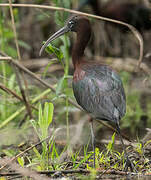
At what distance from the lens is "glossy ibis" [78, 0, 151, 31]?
27.0 ft

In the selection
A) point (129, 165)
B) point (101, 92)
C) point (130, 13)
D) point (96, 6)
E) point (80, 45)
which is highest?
point (96, 6)

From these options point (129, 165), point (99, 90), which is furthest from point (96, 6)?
point (129, 165)

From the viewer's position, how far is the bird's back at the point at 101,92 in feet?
11.6

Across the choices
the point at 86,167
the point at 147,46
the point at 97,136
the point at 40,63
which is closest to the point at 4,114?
the point at 97,136

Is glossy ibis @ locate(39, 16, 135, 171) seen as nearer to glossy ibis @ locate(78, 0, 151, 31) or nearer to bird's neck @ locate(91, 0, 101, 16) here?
glossy ibis @ locate(78, 0, 151, 31)

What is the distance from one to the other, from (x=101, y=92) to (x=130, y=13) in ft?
16.7

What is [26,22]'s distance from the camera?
8.91m

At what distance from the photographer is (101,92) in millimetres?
3598

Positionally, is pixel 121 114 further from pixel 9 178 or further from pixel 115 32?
pixel 115 32

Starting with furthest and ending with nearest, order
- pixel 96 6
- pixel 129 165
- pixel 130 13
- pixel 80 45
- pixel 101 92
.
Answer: pixel 96 6
pixel 130 13
pixel 80 45
pixel 101 92
pixel 129 165

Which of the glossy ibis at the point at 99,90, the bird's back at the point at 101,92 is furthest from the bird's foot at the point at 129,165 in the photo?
the bird's back at the point at 101,92

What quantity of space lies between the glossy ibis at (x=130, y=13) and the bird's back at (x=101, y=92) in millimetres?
4624

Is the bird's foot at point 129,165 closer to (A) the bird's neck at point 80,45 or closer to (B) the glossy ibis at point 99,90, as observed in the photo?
(B) the glossy ibis at point 99,90

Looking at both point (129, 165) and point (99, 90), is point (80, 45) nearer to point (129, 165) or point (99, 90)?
point (99, 90)
